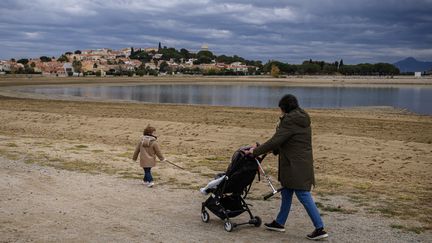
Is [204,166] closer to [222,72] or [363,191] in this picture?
[363,191]

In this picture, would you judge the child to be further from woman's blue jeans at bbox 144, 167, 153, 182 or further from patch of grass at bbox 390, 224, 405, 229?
patch of grass at bbox 390, 224, 405, 229

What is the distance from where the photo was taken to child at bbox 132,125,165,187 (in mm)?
8797

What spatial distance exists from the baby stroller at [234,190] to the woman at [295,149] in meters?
0.34

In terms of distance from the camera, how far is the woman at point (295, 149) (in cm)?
580

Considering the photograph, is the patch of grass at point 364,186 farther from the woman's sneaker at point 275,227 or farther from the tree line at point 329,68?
the tree line at point 329,68

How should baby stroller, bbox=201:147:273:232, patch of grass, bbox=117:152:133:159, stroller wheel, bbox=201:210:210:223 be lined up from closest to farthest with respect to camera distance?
baby stroller, bbox=201:147:273:232 < stroller wheel, bbox=201:210:210:223 < patch of grass, bbox=117:152:133:159

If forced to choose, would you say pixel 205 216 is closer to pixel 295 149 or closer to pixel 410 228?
pixel 295 149

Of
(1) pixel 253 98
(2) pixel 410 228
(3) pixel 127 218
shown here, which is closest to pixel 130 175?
(3) pixel 127 218

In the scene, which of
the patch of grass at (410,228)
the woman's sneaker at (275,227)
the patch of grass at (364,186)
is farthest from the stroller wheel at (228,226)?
the patch of grass at (364,186)

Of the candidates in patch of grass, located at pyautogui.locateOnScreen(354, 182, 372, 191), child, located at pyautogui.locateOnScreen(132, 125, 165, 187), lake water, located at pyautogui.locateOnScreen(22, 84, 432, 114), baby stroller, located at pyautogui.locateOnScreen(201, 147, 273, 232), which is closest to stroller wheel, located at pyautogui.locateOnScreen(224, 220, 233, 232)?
baby stroller, located at pyautogui.locateOnScreen(201, 147, 273, 232)

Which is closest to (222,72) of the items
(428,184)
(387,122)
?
(387,122)

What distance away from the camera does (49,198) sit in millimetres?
7773

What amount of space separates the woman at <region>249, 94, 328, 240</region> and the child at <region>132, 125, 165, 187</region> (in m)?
3.32

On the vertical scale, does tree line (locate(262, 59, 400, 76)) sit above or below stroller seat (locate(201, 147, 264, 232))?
above
